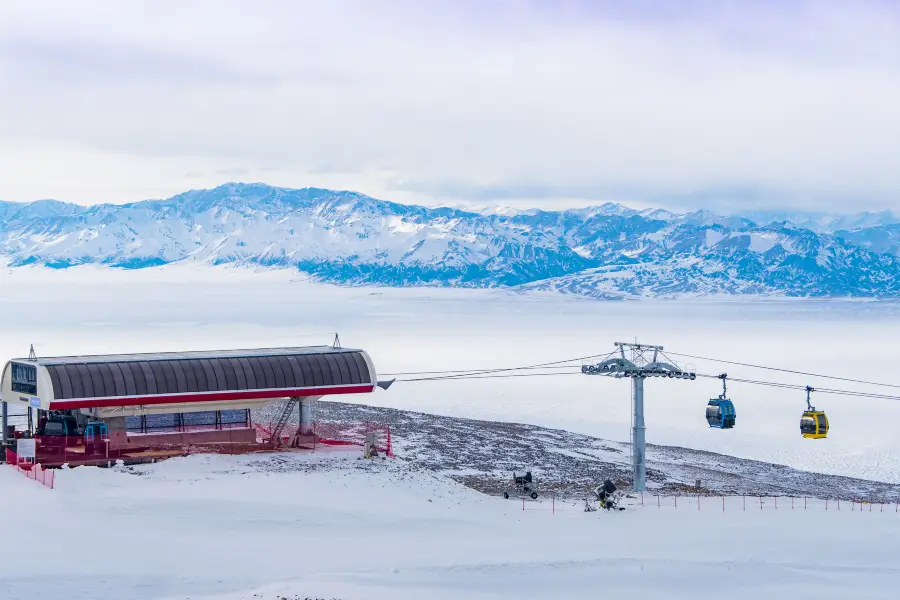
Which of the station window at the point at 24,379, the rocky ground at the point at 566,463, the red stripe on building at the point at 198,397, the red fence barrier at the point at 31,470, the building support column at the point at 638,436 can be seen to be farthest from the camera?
the rocky ground at the point at 566,463

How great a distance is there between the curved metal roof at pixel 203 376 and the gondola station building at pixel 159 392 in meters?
0.05

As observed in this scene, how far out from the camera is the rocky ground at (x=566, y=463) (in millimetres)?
57938

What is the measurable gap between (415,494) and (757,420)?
210 feet

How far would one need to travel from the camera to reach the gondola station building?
48.8 metres

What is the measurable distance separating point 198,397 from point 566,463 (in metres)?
24.3

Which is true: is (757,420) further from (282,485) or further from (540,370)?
(282,485)

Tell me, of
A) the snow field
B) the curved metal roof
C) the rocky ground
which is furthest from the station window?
the rocky ground

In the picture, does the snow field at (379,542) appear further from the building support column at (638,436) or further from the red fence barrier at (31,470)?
the building support column at (638,436)

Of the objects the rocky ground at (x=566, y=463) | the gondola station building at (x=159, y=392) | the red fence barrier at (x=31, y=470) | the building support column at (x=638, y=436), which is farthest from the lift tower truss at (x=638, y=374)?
the red fence barrier at (x=31, y=470)

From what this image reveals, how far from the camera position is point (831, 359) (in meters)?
181

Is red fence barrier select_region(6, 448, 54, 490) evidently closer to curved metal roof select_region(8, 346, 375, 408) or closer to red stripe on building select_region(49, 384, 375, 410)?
red stripe on building select_region(49, 384, 375, 410)

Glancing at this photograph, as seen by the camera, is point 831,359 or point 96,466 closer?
point 96,466

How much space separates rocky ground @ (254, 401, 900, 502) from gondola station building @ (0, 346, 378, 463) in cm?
487

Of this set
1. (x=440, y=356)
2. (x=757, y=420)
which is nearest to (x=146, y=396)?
(x=757, y=420)
